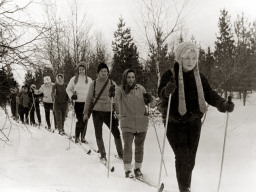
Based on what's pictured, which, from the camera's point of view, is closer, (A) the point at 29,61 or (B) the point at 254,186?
(B) the point at 254,186

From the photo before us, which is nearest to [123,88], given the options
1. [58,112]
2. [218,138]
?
[58,112]

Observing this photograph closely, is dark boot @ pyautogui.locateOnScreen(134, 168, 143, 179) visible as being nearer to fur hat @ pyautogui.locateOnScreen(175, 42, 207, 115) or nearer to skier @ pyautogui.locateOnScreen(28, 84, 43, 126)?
fur hat @ pyautogui.locateOnScreen(175, 42, 207, 115)

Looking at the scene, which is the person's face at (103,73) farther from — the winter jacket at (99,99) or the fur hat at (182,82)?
the fur hat at (182,82)

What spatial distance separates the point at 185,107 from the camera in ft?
13.2

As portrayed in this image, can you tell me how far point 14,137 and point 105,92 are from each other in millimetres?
2312

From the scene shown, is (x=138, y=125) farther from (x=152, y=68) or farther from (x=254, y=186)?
(x=152, y=68)

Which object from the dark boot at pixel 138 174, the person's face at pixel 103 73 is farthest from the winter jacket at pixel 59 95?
the dark boot at pixel 138 174

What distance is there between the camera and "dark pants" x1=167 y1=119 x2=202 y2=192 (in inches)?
157

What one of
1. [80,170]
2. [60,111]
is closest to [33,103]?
[60,111]

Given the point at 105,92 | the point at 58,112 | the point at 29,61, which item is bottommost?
the point at 58,112

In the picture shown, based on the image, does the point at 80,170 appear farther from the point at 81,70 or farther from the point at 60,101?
the point at 60,101

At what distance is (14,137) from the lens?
7664 millimetres

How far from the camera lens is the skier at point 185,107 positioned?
399 centimetres

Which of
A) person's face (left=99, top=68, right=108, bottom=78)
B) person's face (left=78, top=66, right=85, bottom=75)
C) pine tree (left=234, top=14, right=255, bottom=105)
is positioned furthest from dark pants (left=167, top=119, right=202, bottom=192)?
pine tree (left=234, top=14, right=255, bottom=105)
